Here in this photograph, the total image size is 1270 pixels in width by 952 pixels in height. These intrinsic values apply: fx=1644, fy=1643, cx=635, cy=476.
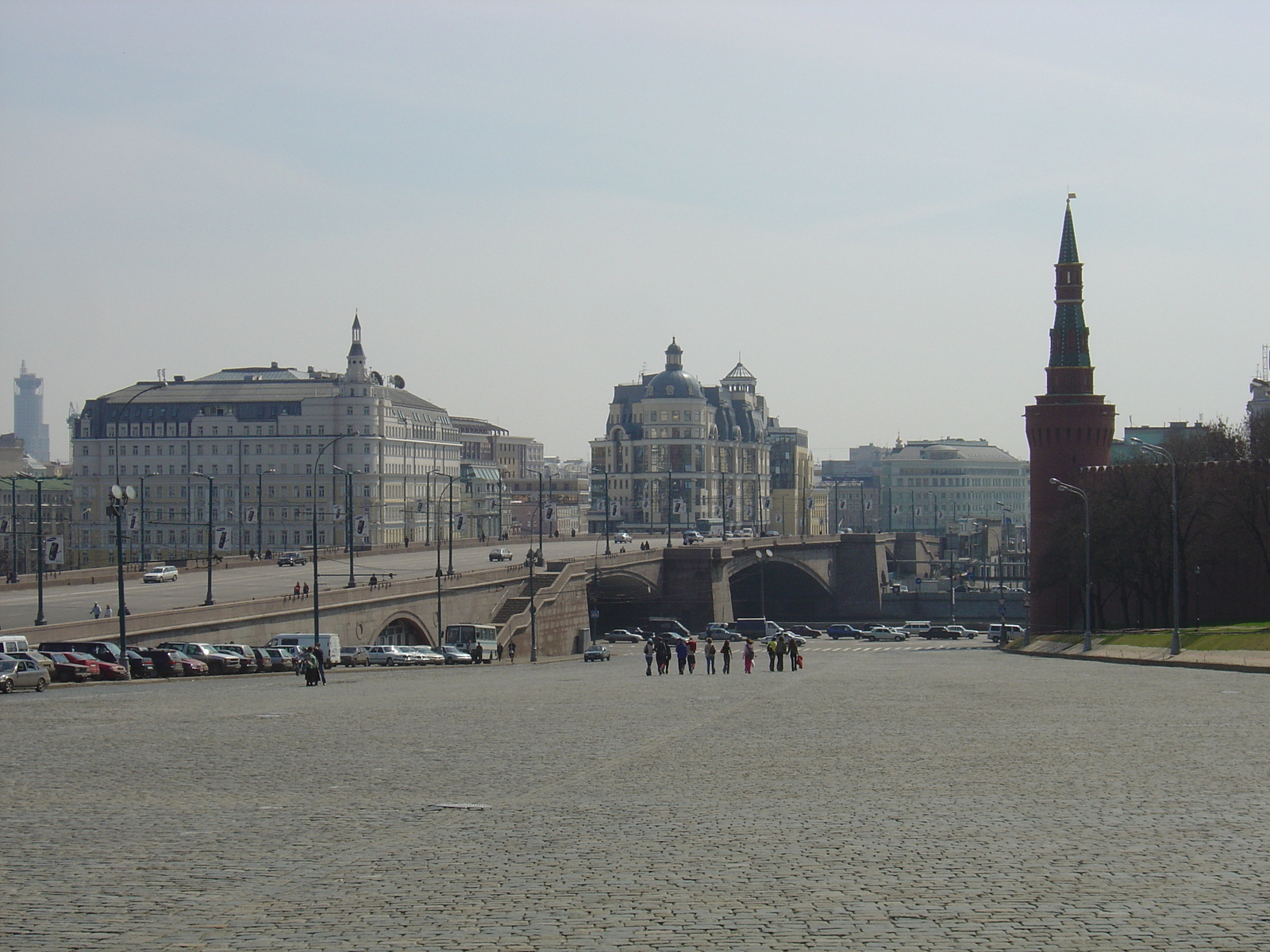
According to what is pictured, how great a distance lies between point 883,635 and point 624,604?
20.0 m

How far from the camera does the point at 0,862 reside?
17.1 metres

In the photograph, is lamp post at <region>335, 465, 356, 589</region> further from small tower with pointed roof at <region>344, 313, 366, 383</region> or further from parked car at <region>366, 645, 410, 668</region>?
small tower with pointed roof at <region>344, 313, 366, 383</region>

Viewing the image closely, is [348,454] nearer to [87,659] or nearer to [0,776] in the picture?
[87,659]

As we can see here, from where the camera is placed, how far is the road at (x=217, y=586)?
2576 inches

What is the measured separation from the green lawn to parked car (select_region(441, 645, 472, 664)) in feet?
87.4

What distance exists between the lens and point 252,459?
145 metres

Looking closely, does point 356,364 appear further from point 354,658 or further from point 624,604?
point 354,658

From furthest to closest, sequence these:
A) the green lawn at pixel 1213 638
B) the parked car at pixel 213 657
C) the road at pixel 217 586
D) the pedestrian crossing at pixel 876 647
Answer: the pedestrian crossing at pixel 876 647, the road at pixel 217 586, the green lawn at pixel 1213 638, the parked car at pixel 213 657

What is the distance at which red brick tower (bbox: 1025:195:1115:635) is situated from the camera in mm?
91188

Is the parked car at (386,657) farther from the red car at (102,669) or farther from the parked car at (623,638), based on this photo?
the parked car at (623,638)

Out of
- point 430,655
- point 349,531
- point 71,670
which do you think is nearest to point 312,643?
point 430,655

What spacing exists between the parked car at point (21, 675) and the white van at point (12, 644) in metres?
4.13

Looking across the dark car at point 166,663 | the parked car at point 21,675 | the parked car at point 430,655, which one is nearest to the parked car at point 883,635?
the parked car at point 430,655

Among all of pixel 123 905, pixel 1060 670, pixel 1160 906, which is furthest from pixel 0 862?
pixel 1060 670
